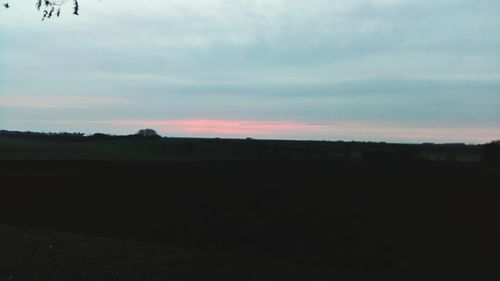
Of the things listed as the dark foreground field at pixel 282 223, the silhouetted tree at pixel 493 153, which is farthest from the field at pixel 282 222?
the silhouetted tree at pixel 493 153

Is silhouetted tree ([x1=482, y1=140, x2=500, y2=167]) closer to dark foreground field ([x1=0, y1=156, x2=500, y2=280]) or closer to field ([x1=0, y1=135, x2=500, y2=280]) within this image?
field ([x1=0, y1=135, x2=500, y2=280])

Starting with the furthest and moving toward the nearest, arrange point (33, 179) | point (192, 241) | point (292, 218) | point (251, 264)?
point (33, 179)
point (292, 218)
point (192, 241)
point (251, 264)

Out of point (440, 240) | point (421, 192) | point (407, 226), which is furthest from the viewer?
point (421, 192)

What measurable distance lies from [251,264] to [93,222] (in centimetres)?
863

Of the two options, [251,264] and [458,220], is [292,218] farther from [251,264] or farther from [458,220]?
[251,264]

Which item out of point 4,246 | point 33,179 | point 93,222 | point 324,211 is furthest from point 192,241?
point 33,179

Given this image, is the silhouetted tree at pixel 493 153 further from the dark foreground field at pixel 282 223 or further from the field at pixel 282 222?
the dark foreground field at pixel 282 223

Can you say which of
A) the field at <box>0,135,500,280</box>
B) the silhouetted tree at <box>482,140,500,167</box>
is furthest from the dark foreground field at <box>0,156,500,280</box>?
the silhouetted tree at <box>482,140,500,167</box>

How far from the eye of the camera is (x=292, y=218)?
883 inches

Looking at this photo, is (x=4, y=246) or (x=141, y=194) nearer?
(x=4, y=246)

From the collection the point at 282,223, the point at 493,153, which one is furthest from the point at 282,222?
the point at 493,153

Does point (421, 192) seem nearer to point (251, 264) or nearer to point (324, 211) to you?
point (324, 211)

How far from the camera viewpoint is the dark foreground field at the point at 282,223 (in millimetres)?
13516

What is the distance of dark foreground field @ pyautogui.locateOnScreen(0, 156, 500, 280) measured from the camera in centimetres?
1352
